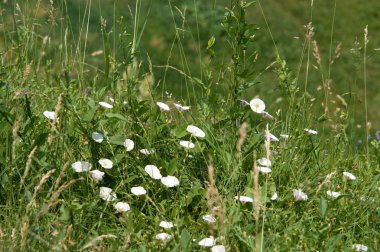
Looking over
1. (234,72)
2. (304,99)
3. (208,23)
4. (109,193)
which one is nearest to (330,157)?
(304,99)

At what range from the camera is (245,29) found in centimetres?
307

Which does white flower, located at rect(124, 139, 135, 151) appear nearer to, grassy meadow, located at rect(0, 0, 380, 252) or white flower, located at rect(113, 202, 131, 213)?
grassy meadow, located at rect(0, 0, 380, 252)

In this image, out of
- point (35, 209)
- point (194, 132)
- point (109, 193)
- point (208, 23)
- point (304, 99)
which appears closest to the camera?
point (35, 209)

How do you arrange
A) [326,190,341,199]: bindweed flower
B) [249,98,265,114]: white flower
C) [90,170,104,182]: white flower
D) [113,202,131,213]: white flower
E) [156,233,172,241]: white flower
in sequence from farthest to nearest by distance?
[249,98,265,114]: white flower < [326,190,341,199]: bindweed flower < [90,170,104,182]: white flower < [113,202,131,213]: white flower < [156,233,172,241]: white flower

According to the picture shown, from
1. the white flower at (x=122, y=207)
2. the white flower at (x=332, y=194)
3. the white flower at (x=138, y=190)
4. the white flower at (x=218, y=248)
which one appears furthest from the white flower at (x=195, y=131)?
the white flower at (x=218, y=248)

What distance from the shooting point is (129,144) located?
3080mm

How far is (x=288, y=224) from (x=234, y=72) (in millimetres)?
687

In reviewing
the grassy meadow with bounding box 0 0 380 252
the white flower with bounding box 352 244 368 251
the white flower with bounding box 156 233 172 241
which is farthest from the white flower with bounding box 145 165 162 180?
the white flower with bounding box 352 244 368 251

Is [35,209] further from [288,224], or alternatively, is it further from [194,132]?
[288,224]

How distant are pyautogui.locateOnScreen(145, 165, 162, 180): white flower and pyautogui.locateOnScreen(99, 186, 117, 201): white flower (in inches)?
6.6

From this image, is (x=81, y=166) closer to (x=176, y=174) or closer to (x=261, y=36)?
(x=176, y=174)

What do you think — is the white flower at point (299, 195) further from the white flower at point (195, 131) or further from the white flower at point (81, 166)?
the white flower at point (81, 166)

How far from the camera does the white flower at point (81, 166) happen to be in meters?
2.90

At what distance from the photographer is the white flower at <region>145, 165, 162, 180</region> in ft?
9.70
